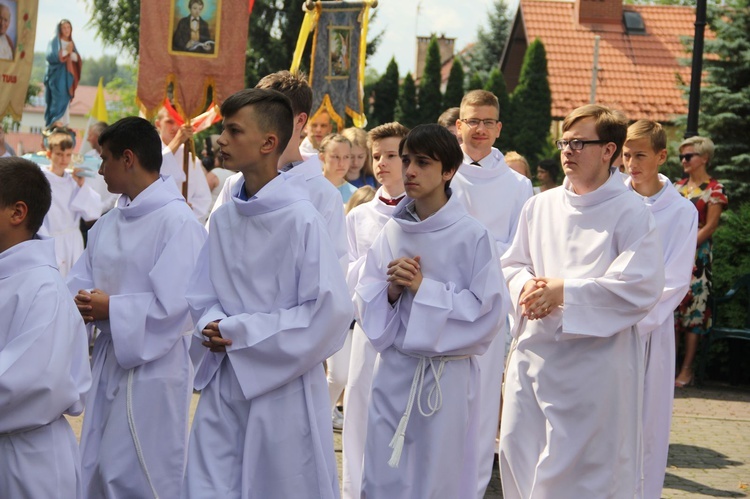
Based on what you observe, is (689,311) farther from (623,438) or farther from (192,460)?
(192,460)

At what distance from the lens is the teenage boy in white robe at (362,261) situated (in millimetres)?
6898

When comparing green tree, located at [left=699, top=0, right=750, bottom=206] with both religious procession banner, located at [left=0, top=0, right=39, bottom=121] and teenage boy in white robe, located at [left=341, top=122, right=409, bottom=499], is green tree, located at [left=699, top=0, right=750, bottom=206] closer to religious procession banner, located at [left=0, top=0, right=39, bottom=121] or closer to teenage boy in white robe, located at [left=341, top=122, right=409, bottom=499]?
teenage boy in white robe, located at [left=341, top=122, right=409, bottom=499]

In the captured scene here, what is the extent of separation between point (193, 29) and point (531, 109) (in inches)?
1142

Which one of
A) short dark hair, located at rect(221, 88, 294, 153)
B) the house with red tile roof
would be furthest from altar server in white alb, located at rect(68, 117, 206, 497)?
the house with red tile roof

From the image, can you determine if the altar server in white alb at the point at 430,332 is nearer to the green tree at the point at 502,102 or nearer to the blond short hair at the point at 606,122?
Answer: the blond short hair at the point at 606,122

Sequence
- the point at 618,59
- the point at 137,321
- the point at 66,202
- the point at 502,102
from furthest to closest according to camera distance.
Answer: the point at 618,59 < the point at 502,102 < the point at 66,202 < the point at 137,321

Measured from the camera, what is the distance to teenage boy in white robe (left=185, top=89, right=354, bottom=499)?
4758 millimetres

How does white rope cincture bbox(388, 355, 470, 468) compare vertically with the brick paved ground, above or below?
above

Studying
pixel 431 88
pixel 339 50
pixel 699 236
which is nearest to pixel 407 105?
pixel 431 88

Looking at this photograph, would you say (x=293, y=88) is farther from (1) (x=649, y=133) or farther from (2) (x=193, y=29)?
(2) (x=193, y=29)

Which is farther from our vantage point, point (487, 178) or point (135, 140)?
point (487, 178)

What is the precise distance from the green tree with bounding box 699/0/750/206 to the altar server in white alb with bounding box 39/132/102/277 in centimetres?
1453

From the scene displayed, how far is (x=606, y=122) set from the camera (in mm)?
6043

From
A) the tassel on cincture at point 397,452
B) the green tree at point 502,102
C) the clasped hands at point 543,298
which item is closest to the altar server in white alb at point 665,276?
the clasped hands at point 543,298
